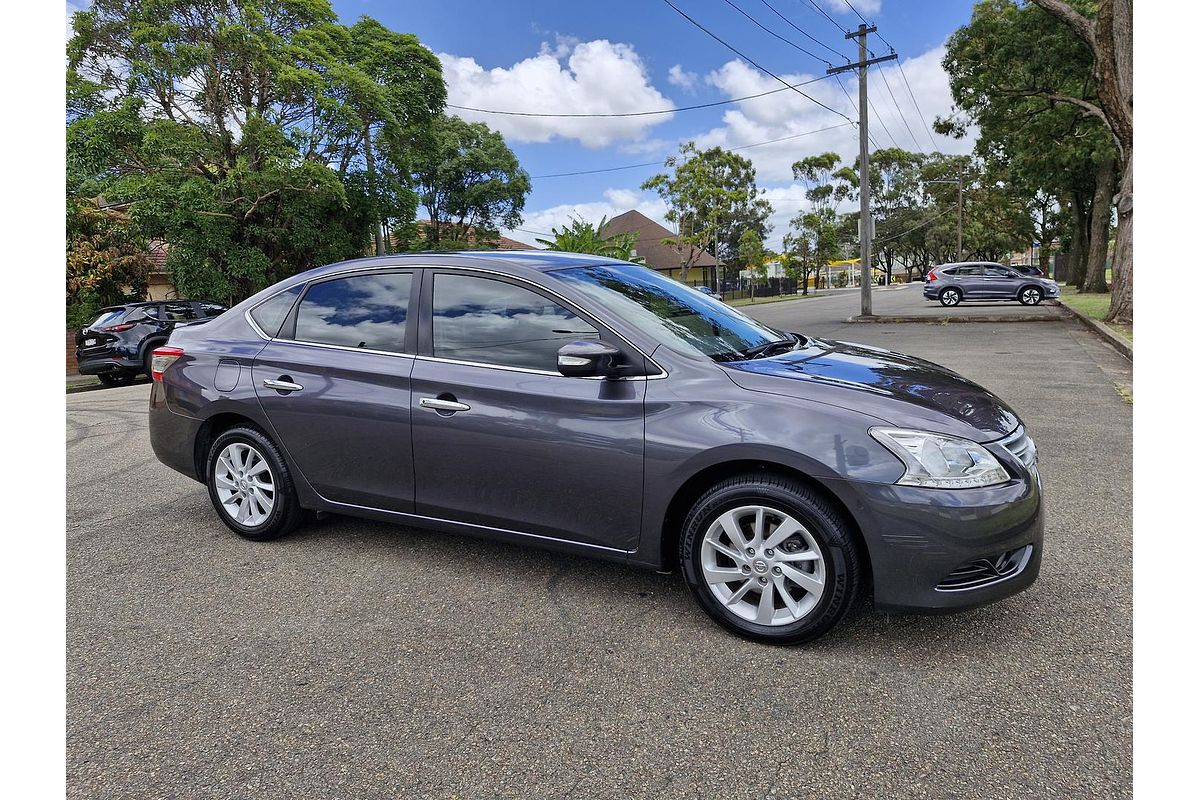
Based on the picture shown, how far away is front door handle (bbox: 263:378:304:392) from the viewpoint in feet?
13.5

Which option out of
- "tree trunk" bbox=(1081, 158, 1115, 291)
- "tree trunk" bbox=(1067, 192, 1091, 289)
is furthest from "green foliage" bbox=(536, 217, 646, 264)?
"tree trunk" bbox=(1067, 192, 1091, 289)

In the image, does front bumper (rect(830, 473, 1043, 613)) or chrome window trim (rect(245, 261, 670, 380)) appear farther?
chrome window trim (rect(245, 261, 670, 380))

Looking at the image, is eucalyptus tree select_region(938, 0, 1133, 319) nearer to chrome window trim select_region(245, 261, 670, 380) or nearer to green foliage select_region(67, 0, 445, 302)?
chrome window trim select_region(245, 261, 670, 380)

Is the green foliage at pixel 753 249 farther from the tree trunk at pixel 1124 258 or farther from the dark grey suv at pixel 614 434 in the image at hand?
the dark grey suv at pixel 614 434

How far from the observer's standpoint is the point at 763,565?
3.04 metres

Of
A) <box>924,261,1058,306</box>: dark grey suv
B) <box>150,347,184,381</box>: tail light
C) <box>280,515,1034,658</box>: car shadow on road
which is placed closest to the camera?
<box>280,515,1034,658</box>: car shadow on road

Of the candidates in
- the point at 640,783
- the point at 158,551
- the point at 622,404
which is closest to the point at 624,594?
the point at 622,404

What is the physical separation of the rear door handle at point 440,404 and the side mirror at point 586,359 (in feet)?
2.03

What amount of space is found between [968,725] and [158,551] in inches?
167

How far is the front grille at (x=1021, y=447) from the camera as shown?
303cm

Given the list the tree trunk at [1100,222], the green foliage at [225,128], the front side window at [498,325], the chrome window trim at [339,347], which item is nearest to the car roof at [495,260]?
the front side window at [498,325]

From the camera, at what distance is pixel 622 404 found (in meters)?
3.27

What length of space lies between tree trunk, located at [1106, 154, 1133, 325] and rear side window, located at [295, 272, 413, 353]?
54.8 ft

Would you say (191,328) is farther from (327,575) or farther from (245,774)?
(245,774)
